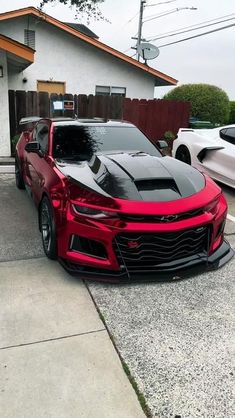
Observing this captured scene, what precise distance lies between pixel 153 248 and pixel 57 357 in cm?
128

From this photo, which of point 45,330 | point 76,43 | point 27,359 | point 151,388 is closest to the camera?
point 151,388

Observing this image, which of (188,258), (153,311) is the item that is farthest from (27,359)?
(188,258)

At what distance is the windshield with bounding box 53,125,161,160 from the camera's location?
4730 millimetres

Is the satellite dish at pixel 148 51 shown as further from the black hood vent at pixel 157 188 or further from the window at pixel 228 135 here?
the black hood vent at pixel 157 188

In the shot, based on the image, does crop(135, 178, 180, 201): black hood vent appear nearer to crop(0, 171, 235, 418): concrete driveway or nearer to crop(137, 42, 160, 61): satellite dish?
crop(0, 171, 235, 418): concrete driveway

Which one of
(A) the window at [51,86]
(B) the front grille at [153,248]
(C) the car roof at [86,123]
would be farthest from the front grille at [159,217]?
(A) the window at [51,86]

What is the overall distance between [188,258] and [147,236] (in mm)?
A: 550

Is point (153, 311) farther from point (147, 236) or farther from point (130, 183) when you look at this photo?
point (130, 183)

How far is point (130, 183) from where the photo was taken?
3.71 metres

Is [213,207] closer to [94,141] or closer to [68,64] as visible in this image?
[94,141]

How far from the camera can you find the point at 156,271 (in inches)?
137

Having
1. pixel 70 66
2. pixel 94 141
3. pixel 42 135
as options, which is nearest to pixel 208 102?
pixel 70 66

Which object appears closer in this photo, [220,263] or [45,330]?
[45,330]

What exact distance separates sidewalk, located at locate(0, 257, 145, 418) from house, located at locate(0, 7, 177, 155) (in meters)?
10.3
